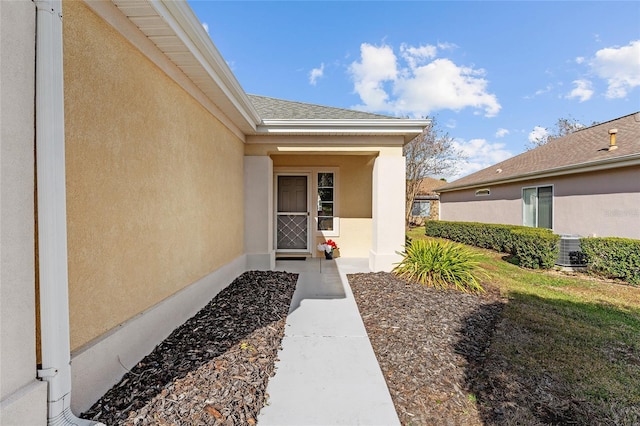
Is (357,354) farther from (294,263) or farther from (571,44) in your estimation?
(571,44)

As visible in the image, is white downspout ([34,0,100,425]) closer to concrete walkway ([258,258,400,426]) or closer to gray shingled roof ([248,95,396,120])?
concrete walkway ([258,258,400,426])

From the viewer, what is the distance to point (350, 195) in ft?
28.7

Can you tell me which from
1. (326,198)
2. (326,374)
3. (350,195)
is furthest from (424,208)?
(326,374)

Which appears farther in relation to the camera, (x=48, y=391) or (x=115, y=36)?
(x=115, y=36)

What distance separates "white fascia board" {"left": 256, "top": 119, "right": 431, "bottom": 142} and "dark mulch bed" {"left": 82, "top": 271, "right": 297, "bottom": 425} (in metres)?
4.10

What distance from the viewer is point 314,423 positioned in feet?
7.38

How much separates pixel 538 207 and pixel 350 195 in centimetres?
723

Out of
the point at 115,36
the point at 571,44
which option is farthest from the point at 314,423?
the point at 571,44

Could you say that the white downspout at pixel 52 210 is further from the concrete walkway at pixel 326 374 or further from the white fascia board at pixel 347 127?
the white fascia board at pixel 347 127

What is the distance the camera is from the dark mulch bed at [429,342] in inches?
97.3

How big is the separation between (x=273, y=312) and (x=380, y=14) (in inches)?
435

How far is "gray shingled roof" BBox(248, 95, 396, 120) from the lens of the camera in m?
6.98

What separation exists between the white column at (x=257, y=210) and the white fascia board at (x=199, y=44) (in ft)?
6.22

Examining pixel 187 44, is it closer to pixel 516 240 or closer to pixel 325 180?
pixel 325 180
